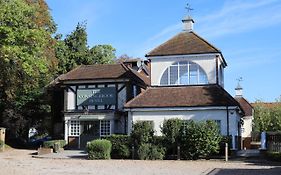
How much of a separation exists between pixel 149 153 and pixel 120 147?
7.37ft

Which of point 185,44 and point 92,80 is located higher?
point 185,44

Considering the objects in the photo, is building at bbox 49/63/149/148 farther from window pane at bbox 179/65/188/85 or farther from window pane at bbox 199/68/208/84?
window pane at bbox 199/68/208/84

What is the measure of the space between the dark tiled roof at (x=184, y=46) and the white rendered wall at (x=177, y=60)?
0.42 meters

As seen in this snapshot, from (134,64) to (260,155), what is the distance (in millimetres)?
21050

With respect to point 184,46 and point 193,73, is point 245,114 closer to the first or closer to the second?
point 193,73

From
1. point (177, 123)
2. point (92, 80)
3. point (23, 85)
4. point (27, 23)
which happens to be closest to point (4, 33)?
point (27, 23)

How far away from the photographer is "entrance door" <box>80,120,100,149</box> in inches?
1570

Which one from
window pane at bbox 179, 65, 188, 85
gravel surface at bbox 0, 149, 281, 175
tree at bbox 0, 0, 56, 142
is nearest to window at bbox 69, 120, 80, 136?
tree at bbox 0, 0, 56, 142

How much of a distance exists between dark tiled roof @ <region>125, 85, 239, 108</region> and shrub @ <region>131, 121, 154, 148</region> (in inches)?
169

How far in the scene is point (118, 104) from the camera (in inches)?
1574

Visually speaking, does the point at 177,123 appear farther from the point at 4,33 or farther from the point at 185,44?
the point at 4,33

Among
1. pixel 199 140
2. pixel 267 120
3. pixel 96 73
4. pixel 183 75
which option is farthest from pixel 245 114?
pixel 199 140

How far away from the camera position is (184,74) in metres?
36.6

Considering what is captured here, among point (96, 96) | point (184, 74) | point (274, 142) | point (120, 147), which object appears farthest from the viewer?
point (96, 96)
